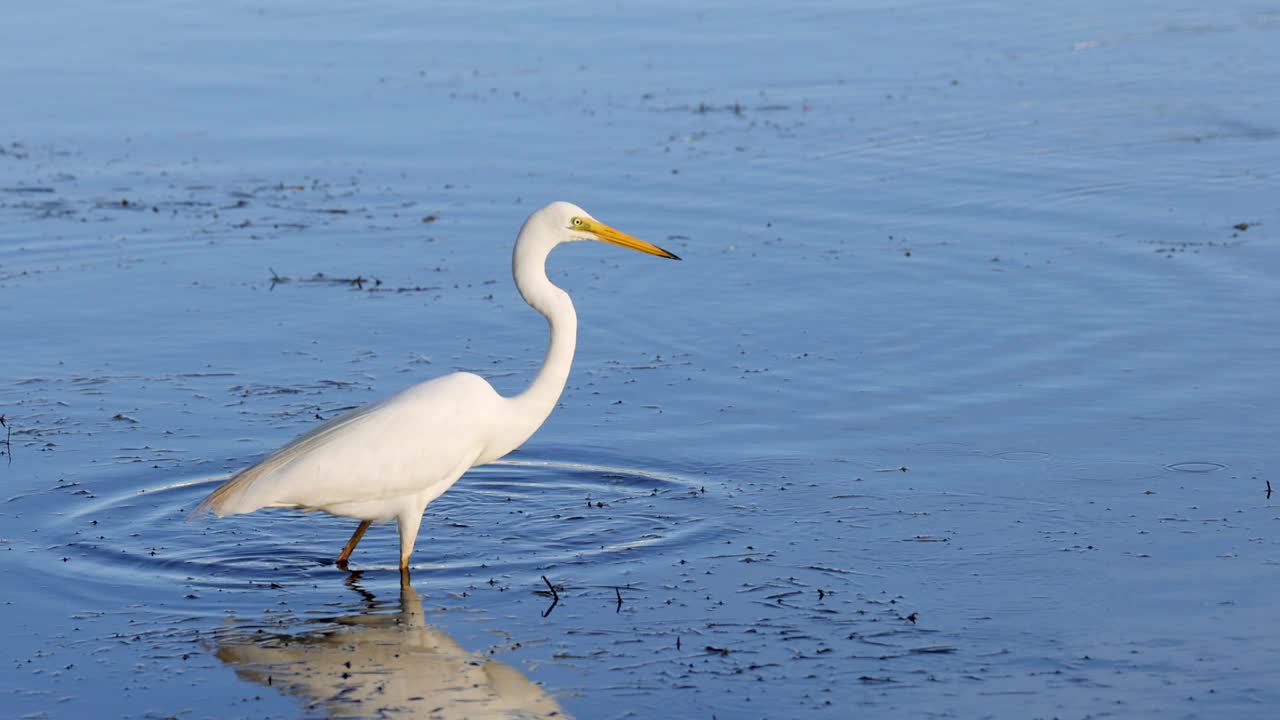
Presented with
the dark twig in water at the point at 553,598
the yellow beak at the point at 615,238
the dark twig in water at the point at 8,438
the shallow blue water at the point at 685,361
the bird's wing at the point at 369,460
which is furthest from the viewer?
the dark twig in water at the point at 8,438

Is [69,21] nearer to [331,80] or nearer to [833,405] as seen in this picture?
[331,80]

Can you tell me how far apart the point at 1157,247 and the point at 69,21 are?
633 inches

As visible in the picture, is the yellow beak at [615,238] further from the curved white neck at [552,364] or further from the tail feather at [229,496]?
the tail feather at [229,496]

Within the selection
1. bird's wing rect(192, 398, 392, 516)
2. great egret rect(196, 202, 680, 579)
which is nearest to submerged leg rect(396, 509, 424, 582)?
great egret rect(196, 202, 680, 579)

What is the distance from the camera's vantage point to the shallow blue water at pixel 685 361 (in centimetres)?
718

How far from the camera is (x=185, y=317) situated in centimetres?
1253

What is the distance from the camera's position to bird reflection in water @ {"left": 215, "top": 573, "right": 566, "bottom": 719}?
670 centimetres

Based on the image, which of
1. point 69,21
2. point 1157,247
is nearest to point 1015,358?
point 1157,247

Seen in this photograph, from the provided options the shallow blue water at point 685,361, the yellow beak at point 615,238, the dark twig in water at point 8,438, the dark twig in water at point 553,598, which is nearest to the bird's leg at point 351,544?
the shallow blue water at point 685,361

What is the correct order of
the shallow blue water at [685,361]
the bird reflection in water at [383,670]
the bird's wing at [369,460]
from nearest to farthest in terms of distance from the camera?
the bird reflection in water at [383,670], the shallow blue water at [685,361], the bird's wing at [369,460]

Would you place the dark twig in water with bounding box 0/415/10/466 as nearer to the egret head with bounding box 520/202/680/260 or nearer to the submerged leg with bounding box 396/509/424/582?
the submerged leg with bounding box 396/509/424/582

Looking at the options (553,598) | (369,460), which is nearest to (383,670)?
(553,598)

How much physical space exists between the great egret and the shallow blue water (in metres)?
0.38

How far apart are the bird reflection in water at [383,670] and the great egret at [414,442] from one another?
595 mm
